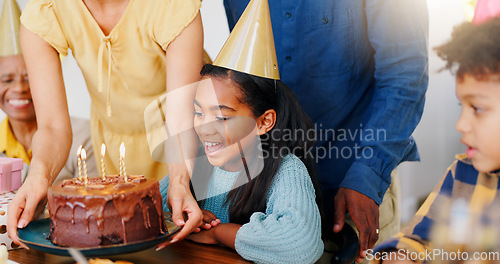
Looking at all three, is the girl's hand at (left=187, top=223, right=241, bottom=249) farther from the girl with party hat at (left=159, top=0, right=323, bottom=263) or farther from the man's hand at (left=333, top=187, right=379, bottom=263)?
the man's hand at (left=333, top=187, right=379, bottom=263)

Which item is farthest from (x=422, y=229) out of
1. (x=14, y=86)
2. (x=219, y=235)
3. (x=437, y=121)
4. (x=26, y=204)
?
(x=14, y=86)

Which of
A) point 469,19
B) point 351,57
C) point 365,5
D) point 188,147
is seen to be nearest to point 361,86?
point 351,57

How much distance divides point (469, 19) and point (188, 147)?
68cm

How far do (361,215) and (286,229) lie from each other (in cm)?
18

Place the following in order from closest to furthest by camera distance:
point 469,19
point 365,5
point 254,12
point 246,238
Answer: point 469,19, point 246,238, point 254,12, point 365,5

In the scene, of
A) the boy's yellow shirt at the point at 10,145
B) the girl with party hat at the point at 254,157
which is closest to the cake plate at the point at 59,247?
the girl with party hat at the point at 254,157

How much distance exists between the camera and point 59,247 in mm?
848

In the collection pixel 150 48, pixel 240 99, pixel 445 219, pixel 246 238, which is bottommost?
pixel 246 238

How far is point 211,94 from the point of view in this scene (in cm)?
109

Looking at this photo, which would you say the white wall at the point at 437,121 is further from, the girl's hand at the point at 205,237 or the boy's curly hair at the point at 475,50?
the girl's hand at the point at 205,237

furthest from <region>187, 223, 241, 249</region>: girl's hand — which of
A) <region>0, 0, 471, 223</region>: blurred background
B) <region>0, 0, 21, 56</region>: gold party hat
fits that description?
<region>0, 0, 21, 56</region>: gold party hat

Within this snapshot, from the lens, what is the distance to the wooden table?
897 millimetres

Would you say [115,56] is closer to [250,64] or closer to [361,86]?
[250,64]

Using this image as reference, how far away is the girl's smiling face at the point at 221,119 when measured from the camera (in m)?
1.08
